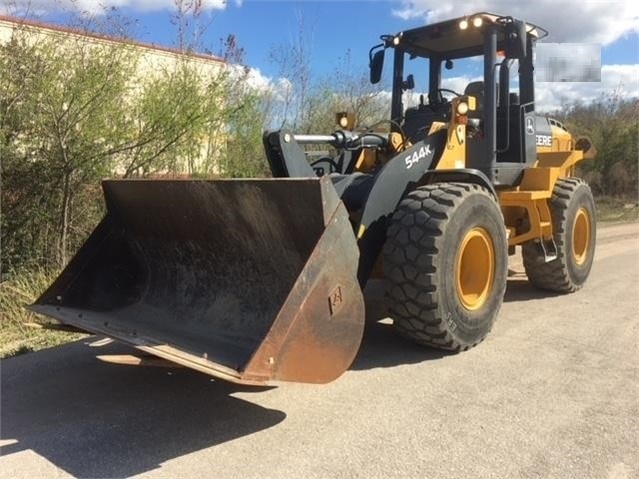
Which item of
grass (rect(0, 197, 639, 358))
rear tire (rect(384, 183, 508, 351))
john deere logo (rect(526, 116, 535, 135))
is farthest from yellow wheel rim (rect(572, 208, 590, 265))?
grass (rect(0, 197, 639, 358))

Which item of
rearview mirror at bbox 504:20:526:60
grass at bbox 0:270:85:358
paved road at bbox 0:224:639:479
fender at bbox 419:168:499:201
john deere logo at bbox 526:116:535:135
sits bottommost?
paved road at bbox 0:224:639:479

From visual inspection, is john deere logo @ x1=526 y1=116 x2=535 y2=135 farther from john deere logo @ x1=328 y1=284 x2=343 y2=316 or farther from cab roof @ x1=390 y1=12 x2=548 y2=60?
john deere logo @ x1=328 y1=284 x2=343 y2=316

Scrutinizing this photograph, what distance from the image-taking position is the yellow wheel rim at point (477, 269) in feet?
16.0

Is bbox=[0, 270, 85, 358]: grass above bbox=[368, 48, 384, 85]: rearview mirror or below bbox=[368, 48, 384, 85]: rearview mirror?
below

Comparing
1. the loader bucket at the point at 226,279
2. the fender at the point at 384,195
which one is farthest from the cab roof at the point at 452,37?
the loader bucket at the point at 226,279

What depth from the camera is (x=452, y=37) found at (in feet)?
20.6

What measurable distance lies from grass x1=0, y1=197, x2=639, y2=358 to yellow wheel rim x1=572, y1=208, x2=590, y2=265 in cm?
531

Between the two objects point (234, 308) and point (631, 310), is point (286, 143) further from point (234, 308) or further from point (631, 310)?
point (631, 310)

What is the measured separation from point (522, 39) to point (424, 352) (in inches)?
111

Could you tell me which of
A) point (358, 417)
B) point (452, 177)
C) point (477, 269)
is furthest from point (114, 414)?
point (452, 177)

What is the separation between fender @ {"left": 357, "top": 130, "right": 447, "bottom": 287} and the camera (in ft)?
14.8

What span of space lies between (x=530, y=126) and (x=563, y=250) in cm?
132

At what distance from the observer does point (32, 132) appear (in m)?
6.23

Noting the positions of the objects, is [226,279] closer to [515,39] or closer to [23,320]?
[23,320]
